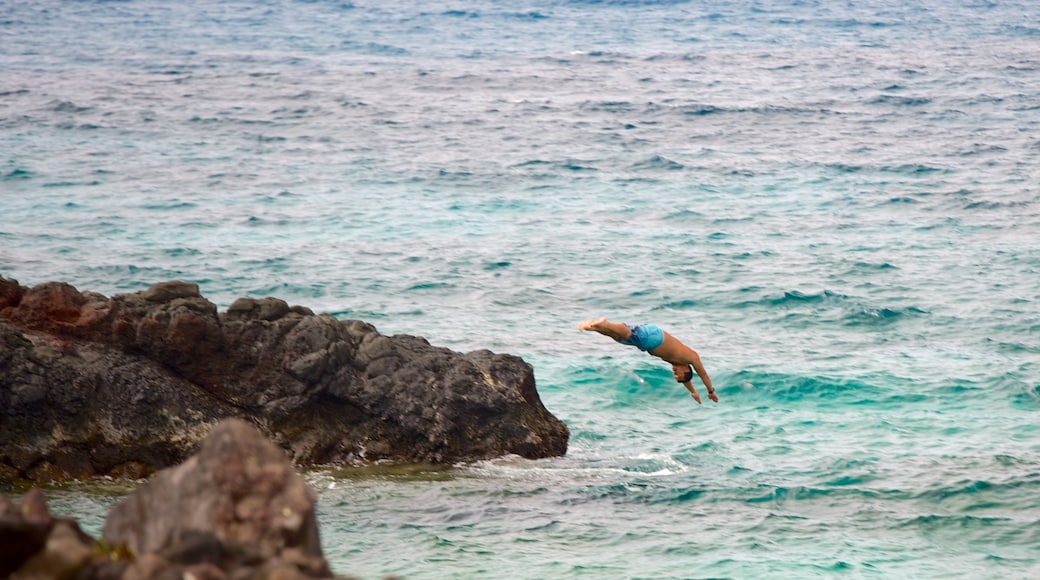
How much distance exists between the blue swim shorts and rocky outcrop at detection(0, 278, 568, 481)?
1816 mm

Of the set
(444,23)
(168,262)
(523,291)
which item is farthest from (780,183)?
(444,23)

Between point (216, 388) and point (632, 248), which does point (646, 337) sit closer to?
point (216, 388)

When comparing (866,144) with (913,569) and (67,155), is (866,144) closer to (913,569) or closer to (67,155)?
(67,155)

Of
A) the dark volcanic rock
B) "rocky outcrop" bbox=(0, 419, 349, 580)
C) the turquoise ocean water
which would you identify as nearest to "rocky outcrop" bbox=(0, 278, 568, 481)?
the turquoise ocean water

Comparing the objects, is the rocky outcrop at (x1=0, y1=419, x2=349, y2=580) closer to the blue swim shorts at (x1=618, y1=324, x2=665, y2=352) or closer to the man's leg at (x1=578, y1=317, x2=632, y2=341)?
the man's leg at (x1=578, y1=317, x2=632, y2=341)

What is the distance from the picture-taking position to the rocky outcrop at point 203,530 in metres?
6.97

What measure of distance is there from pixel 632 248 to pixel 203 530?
23.9 meters

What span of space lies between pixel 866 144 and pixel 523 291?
20595mm

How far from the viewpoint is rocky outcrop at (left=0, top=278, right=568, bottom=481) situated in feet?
47.0

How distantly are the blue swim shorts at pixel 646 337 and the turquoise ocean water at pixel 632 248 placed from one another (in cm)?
175

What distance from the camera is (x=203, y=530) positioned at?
7.25 meters

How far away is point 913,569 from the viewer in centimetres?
1350

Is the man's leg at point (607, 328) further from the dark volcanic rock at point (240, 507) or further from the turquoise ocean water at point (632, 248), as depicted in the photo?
the dark volcanic rock at point (240, 507)

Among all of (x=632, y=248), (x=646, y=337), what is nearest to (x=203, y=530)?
(x=646, y=337)
